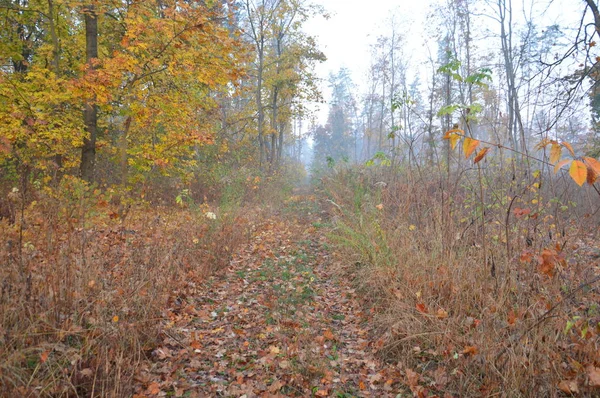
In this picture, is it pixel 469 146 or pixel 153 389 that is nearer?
pixel 469 146

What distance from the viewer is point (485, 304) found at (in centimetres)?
372

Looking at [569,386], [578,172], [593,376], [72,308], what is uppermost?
[578,172]

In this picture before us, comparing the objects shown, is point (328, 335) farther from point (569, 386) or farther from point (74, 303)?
point (74, 303)

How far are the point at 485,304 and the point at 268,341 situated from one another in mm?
2364

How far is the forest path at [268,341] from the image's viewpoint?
314 cm

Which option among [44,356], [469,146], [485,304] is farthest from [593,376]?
[44,356]

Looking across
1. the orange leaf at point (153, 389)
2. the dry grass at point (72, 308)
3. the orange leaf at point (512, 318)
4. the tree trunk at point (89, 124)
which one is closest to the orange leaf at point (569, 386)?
the orange leaf at point (512, 318)

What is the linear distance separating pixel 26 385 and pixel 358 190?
358 inches

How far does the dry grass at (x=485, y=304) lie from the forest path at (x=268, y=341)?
391mm

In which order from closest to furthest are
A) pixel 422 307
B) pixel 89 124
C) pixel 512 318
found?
pixel 512 318
pixel 422 307
pixel 89 124

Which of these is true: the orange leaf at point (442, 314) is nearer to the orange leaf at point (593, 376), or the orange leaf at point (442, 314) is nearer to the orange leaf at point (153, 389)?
the orange leaf at point (593, 376)

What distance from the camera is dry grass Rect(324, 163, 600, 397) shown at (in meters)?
2.83

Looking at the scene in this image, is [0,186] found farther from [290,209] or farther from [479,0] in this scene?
[479,0]

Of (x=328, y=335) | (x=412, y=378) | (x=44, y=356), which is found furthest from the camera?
(x=328, y=335)
